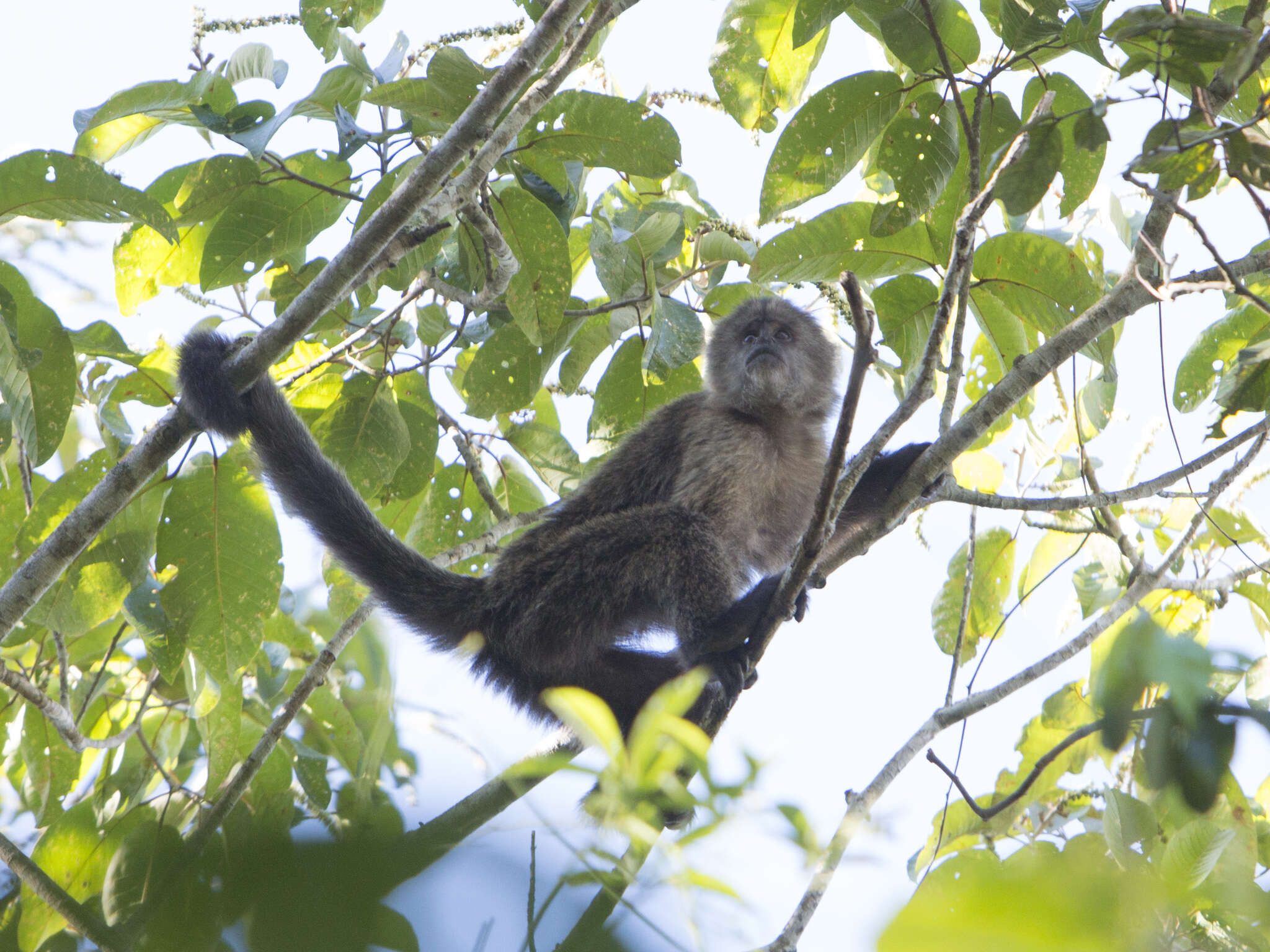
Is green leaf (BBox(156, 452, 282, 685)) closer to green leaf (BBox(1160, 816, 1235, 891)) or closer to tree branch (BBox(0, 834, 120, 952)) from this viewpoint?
tree branch (BBox(0, 834, 120, 952))

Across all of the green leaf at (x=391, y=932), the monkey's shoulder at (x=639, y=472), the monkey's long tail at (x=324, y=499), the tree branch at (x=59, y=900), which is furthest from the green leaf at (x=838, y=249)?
the green leaf at (x=391, y=932)

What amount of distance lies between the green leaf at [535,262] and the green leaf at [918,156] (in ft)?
4.23

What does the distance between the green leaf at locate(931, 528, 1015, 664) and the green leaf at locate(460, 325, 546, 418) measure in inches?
92.8

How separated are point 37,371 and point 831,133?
308 cm

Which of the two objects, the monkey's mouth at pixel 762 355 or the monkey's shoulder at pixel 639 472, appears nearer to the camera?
the monkey's shoulder at pixel 639 472

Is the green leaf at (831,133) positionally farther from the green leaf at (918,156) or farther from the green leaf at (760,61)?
the green leaf at (760,61)

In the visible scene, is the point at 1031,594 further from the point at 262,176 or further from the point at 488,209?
the point at 262,176

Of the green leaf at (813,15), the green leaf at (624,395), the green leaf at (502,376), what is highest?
the green leaf at (813,15)

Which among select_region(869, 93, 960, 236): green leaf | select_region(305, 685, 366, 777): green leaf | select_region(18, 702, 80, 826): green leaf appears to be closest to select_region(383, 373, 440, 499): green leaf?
select_region(305, 685, 366, 777): green leaf

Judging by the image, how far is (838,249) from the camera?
4062mm

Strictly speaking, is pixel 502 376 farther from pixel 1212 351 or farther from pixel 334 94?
pixel 1212 351

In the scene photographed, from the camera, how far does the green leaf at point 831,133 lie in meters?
3.74

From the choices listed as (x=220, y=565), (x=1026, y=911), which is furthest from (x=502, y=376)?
(x=1026, y=911)

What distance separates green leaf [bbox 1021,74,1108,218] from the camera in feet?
Answer: 11.9
